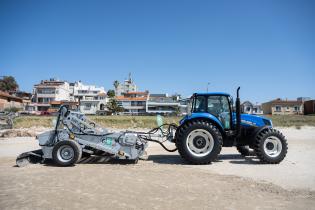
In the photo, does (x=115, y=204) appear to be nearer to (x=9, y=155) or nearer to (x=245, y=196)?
(x=245, y=196)

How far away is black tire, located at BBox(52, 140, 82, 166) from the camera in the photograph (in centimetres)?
785

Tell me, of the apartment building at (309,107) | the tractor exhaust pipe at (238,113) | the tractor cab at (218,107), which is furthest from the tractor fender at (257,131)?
Answer: the apartment building at (309,107)

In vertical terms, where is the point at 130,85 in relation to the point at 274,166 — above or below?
above

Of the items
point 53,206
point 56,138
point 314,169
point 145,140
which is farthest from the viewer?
point 145,140

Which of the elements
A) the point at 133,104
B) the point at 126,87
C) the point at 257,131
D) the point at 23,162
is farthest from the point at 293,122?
the point at 126,87

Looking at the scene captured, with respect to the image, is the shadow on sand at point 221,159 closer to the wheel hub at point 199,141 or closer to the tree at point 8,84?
the wheel hub at point 199,141

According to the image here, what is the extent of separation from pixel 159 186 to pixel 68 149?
3.54 m

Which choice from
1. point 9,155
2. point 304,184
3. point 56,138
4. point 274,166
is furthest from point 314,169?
point 9,155

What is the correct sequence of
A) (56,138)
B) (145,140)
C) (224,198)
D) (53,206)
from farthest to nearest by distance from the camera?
1. (145,140)
2. (56,138)
3. (224,198)
4. (53,206)

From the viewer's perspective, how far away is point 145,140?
899cm

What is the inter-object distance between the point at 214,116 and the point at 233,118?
0.62 m

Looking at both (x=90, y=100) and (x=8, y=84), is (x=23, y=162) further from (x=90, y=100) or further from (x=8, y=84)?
(x=8, y=84)

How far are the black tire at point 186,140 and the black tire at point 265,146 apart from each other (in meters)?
1.19

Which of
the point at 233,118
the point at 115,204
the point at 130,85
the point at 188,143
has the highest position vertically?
the point at 130,85
